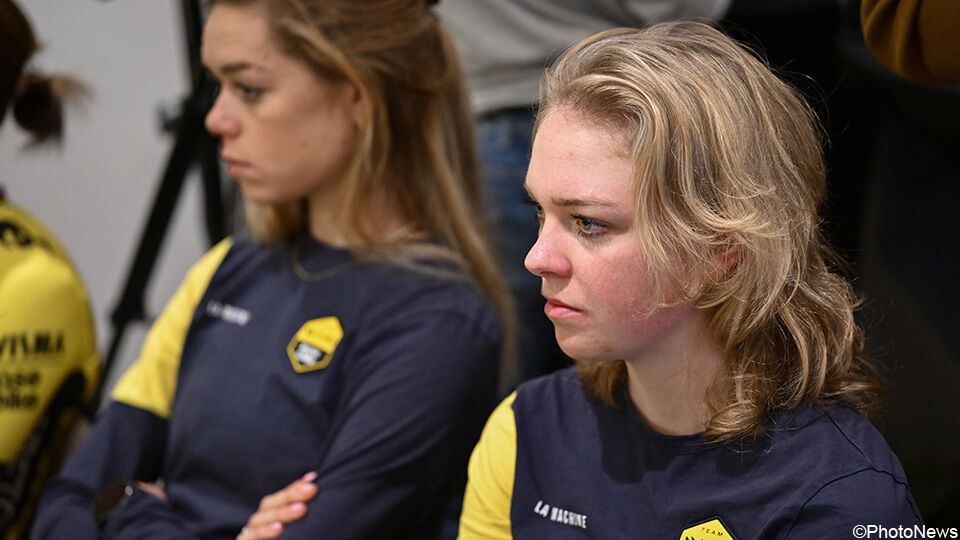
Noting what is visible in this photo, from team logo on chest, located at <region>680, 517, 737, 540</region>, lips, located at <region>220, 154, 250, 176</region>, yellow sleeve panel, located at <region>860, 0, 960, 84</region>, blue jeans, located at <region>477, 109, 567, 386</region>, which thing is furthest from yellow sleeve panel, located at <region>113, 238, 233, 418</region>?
yellow sleeve panel, located at <region>860, 0, 960, 84</region>

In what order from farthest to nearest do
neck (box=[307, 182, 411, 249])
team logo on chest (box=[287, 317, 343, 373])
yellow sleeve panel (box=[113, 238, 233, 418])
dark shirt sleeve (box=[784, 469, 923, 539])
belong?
1. yellow sleeve panel (box=[113, 238, 233, 418])
2. neck (box=[307, 182, 411, 249])
3. team logo on chest (box=[287, 317, 343, 373])
4. dark shirt sleeve (box=[784, 469, 923, 539])

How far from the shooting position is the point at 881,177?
6.15 ft

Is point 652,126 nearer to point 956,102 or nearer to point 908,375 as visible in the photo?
point 956,102

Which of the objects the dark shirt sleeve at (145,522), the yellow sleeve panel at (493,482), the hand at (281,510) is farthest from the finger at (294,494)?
the yellow sleeve panel at (493,482)

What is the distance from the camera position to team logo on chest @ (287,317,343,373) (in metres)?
1.47

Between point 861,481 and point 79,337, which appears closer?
point 861,481

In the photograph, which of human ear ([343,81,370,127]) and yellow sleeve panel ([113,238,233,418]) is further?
yellow sleeve panel ([113,238,233,418])

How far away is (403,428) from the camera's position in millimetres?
1376

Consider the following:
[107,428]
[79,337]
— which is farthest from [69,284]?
[107,428]

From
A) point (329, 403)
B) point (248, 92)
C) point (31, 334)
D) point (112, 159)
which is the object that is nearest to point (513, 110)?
point (248, 92)

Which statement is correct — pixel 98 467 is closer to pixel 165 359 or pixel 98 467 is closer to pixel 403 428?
pixel 165 359

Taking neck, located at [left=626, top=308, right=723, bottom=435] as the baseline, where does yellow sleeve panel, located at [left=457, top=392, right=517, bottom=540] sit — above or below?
below

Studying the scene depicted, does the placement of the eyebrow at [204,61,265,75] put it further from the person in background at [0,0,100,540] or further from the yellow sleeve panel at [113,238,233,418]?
the person in background at [0,0,100,540]

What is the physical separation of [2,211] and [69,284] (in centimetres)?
18
